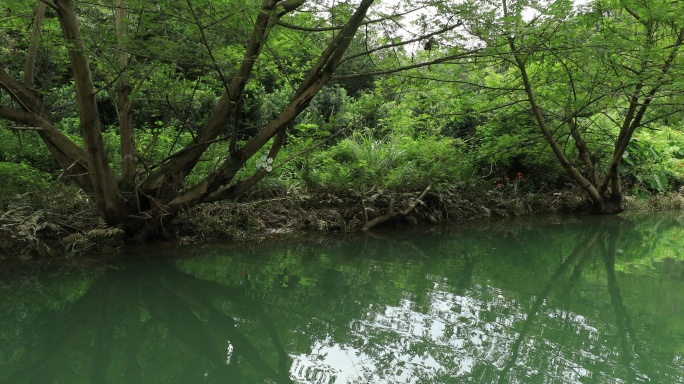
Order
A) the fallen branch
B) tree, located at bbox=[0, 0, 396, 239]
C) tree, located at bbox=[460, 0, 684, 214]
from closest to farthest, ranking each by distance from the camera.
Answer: tree, located at bbox=[0, 0, 396, 239] → tree, located at bbox=[460, 0, 684, 214] → the fallen branch

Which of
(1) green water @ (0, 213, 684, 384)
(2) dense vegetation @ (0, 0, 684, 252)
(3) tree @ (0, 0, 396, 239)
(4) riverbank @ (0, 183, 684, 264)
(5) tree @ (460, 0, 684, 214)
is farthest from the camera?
(5) tree @ (460, 0, 684, 214)

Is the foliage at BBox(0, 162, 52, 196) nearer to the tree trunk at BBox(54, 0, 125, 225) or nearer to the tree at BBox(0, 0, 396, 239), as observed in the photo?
the tree at BBox(0, 0, 396, 239)

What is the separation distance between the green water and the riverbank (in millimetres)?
549

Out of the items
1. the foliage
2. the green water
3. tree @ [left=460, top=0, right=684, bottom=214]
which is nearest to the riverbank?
the foliage

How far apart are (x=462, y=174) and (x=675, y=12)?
4.28 meters

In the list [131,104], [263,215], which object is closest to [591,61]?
[263,215]

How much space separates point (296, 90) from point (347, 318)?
3.13 meters

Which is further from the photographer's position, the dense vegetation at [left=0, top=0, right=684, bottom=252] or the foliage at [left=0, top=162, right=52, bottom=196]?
the foliage at [left=0, top=162, right=52, bottom=196]

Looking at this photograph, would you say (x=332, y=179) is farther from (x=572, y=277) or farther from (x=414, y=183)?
(x=572, y=277)

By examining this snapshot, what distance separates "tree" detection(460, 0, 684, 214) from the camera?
603cm

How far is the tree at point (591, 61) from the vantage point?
19.8ft

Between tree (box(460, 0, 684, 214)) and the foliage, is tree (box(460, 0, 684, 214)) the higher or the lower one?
the higher one

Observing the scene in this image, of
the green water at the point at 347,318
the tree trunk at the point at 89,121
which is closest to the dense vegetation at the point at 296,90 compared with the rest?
the tree trunk at the point at 89,121

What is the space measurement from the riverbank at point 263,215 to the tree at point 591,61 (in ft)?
5.00
